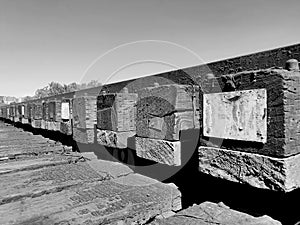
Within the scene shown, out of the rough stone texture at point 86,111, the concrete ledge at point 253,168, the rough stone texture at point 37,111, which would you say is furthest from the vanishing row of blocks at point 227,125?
the rough stone texture at point 37,111

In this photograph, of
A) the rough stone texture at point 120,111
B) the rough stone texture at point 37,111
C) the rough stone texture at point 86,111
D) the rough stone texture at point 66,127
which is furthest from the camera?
the rough stone texture at point 37,111

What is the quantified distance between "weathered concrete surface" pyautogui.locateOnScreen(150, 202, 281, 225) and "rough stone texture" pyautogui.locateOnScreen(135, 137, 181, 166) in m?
0.30

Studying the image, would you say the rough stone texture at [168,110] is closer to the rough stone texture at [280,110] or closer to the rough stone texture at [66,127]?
the rough stone texture at [280,110]

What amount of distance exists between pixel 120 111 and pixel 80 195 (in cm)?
75

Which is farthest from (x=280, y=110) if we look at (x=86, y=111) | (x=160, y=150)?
(x=86, y=111)

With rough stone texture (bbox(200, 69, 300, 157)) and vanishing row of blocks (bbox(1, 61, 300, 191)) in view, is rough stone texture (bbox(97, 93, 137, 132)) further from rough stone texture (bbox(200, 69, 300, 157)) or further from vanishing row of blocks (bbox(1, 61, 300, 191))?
rough stone texture (bbox(200, 69, 300, 157))

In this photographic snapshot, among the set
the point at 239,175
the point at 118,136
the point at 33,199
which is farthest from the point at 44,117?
the point at 239,175

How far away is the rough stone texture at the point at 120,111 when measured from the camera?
1.99 meters

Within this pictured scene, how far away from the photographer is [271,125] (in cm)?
117

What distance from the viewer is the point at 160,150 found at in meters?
1.61

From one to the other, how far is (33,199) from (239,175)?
3.53 feet

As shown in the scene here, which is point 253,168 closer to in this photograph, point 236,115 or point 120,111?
point 236,115

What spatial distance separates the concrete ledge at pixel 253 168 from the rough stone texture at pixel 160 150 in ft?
0.46

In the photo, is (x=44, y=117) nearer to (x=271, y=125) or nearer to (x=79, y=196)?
(x=79, y=196)
